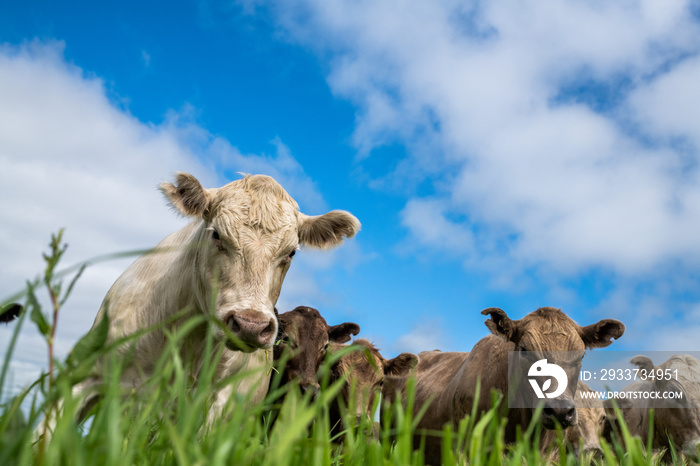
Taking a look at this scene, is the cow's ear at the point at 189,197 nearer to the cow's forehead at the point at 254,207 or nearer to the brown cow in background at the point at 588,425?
the cow's forehead at the point at 254,207

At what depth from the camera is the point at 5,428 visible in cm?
143

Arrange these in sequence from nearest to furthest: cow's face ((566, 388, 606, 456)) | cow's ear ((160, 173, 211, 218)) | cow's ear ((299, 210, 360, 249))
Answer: cow's ear ((160, 173, 211, 218)) < cow's ear ((299, 210, 360, 249)) < cow's face ((566, 388, 606, 456))

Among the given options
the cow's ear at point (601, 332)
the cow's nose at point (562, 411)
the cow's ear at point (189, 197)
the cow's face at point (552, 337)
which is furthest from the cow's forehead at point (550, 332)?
the cow's ear at point (189, 197)

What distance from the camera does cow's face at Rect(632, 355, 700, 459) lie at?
980 centimetres

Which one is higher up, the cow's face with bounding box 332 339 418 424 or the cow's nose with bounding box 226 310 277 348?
the cow's face with bounding box 332 339 418 424

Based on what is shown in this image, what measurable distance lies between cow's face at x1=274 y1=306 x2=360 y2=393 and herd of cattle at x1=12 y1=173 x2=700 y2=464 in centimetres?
1

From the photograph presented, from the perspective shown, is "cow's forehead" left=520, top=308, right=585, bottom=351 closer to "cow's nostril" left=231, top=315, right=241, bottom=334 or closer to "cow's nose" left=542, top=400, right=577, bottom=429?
"cow's nose" left=542, top=400, right=577, bottom=429

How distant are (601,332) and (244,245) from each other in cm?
507

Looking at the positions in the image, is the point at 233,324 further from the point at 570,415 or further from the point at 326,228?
the point at 570,415

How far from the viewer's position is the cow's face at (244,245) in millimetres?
4422

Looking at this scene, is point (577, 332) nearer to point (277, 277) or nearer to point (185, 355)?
point (277, 277)

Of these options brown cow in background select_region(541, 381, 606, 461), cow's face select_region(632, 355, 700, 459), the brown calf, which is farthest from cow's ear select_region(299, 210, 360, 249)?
cow's face select_region(632, 355, 700, 459)

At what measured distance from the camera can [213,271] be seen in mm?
5145

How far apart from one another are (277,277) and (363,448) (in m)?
3.50
